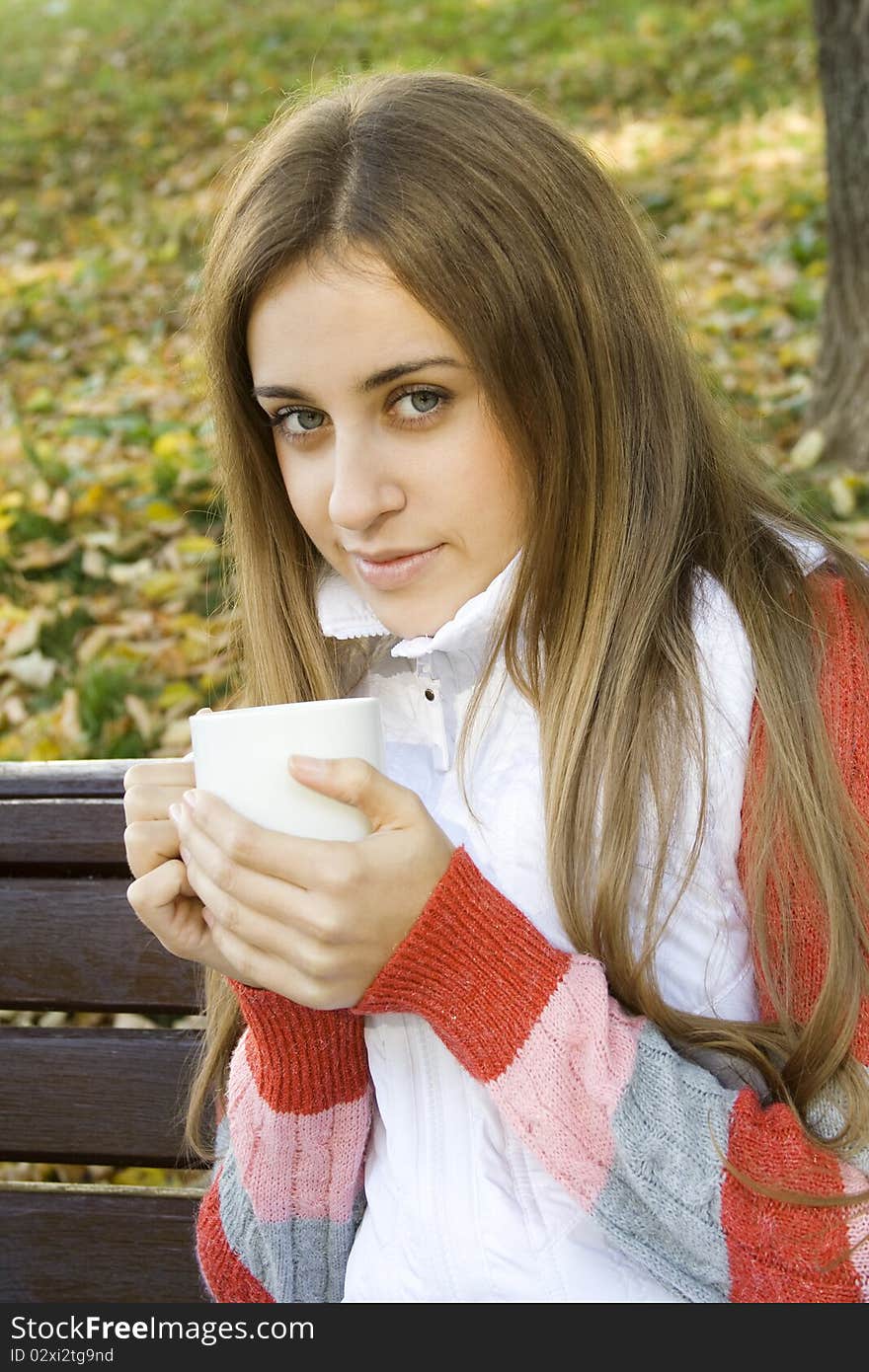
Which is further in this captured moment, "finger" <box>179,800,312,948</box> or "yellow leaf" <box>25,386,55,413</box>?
"yellow leaf" <box>25,386,55,413</box>

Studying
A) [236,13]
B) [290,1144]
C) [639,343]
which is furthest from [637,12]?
[290,1144]

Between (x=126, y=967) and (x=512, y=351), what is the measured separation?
1.00 m

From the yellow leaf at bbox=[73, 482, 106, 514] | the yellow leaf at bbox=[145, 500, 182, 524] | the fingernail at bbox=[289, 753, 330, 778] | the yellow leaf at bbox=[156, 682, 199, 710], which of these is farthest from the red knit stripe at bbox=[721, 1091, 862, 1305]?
the yellow leaf at bbox=[73, 482, 106, 514]

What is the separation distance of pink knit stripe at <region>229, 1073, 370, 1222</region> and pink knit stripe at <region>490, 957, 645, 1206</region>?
0.30 m

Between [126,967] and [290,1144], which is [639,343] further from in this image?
[126,967]

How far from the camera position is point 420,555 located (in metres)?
1.48

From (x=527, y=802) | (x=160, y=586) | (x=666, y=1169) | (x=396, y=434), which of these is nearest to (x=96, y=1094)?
→ (x=527, y=802)

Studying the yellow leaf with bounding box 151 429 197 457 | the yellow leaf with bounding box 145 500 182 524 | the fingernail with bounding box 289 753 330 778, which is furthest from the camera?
the yellow leaf with bounding box 151 429 197 457

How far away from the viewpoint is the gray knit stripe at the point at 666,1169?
1.31 meters

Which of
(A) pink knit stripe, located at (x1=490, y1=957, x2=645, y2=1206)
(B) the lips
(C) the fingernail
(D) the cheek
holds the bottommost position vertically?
(A) pink knit stripe, located at (x1=490, y1=957, x2=645, y2=1206)

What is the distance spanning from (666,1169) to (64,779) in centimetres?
102

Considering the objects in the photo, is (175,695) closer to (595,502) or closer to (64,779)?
(64,779)

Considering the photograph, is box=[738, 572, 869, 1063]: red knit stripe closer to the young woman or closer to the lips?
the young woman

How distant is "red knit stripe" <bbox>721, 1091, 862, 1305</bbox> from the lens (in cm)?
130
